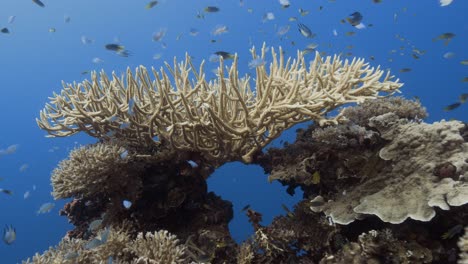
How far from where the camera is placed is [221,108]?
4020mm

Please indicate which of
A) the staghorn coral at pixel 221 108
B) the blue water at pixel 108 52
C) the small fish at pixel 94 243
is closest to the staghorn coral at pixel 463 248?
the staghorn coral at pixel 221 108

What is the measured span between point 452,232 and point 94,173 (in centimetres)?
385

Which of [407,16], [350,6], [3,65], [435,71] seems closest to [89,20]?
[3,65]

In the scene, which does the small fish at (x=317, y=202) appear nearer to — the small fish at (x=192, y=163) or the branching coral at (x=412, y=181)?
the branching coral at (x=412, y=181)

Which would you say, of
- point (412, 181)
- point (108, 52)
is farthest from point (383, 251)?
point (108, 52)

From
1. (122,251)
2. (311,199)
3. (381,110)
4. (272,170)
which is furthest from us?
(381,110)

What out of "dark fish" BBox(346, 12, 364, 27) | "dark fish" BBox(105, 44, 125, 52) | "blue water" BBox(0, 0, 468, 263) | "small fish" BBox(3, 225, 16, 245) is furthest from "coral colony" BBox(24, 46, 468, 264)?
"blue water" BBox(0, 0, 468, 263)

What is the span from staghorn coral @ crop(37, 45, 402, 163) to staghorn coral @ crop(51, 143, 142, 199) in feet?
1.28

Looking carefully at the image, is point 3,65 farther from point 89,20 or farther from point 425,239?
point 425,239

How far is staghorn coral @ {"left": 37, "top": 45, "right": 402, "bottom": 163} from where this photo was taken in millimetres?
3959

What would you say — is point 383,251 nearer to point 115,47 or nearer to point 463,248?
point 463,248

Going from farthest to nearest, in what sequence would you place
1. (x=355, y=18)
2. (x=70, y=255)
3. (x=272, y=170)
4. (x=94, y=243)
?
(x=355, y=18) → (x=272, y=170) → (x=94, y=243) → (x=70, y=255)

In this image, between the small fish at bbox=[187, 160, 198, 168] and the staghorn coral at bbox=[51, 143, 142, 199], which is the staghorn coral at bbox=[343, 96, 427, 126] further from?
the staghorn coral at bbox=[51, 143, 142, 199]

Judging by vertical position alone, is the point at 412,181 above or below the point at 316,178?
below
